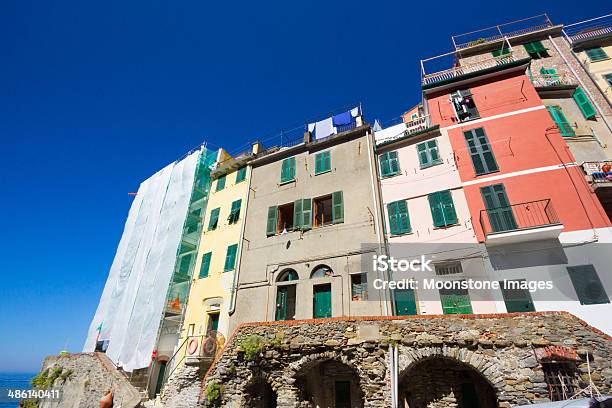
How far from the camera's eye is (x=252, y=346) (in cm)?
1202

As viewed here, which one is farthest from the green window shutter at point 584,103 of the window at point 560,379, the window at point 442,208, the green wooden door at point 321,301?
the green wooden door at point 321,301

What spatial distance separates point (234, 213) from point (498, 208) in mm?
14974

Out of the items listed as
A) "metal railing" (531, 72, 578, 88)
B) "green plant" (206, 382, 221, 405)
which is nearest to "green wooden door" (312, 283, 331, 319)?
"green plant" (206, 382, 221, 405)

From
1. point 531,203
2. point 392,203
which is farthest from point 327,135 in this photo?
point 531,203

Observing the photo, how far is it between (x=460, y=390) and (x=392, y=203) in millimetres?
8412

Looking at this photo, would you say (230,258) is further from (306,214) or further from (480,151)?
(480,151)

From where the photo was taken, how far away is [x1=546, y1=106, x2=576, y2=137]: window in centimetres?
1489

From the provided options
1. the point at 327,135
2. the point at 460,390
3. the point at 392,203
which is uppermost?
the point at 327,135

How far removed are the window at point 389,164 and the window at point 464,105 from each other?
4.12m

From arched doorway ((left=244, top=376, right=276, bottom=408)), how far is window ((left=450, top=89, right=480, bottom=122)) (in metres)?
16.5

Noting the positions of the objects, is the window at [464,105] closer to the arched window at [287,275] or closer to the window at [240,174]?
the arched window at [287,275]

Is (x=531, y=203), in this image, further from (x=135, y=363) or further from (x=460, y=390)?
(x=135, y=363)

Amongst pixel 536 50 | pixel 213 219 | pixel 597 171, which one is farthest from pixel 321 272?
pixel 536 50

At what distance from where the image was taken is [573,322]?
8922 millimetres
